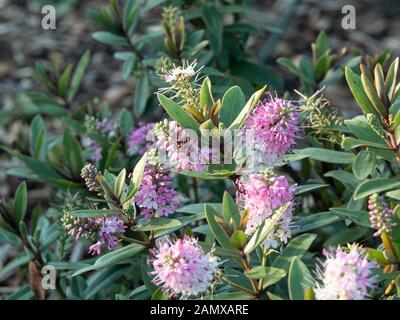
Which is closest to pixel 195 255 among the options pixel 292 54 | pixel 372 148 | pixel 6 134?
pixel 372 148

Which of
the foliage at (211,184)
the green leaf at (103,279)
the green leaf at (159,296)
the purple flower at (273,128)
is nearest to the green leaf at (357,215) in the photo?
the foliage at (211,184)

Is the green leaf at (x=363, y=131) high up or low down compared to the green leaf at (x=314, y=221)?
up

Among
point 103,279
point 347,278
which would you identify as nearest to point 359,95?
point 347,278

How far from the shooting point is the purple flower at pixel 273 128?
1.70 metres

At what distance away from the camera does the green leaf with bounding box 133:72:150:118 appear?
2896 millimetres

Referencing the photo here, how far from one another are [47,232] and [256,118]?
3.42 feet

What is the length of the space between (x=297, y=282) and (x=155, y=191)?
0.42 m

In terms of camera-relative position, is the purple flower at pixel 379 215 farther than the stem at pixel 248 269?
No

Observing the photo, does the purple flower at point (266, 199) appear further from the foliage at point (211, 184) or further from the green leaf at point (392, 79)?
the green leaf at point (392, 79)

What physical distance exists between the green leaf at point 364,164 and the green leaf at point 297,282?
1.25ft

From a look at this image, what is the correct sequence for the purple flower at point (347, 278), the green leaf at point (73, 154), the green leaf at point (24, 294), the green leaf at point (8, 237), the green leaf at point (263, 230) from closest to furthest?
the purple flower at point (347, 278), the green leaf at point (263, 230), the green leaf at point (8, 237), the green leaf at point (24, 294), the green leaf at point (73, 154)

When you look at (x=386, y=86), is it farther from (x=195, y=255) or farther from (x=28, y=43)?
(x=28, y=43)
